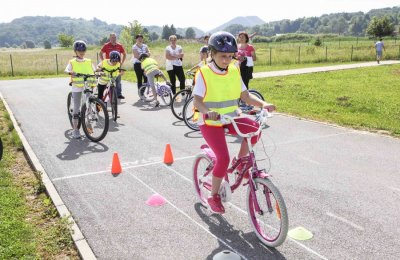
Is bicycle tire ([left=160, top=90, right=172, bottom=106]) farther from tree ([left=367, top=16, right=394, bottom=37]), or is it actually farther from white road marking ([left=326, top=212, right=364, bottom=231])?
tree ([left=367, top=16, right=394, bottom=37])

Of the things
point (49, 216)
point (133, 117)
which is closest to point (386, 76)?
point (133, 117)

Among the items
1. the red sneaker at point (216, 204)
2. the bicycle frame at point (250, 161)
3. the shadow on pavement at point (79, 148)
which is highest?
the bicycle frame at point (250, 161)

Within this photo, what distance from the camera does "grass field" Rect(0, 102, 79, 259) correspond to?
4145 millimetres

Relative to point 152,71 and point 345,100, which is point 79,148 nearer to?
point 152,71

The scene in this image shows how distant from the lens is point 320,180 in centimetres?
618

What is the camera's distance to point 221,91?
176 inches

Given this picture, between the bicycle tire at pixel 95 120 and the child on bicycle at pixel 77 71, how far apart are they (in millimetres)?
349

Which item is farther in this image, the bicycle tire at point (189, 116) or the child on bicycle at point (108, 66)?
the child on bicycle at point (108, 66)

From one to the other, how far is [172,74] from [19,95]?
22.0ft

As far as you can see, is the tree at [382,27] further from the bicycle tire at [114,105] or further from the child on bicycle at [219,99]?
the child on bicycle at [219,99]

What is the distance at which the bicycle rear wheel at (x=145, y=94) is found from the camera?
13.9 metres

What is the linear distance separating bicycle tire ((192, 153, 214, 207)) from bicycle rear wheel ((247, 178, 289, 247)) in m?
0.74

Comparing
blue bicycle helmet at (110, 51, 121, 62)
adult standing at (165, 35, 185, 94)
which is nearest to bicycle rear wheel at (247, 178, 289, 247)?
blue bicycle helmet at (110, 51, 121, 62)

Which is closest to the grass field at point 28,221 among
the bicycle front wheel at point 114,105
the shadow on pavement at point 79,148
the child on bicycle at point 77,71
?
the shadow on pavement at point 79,148
